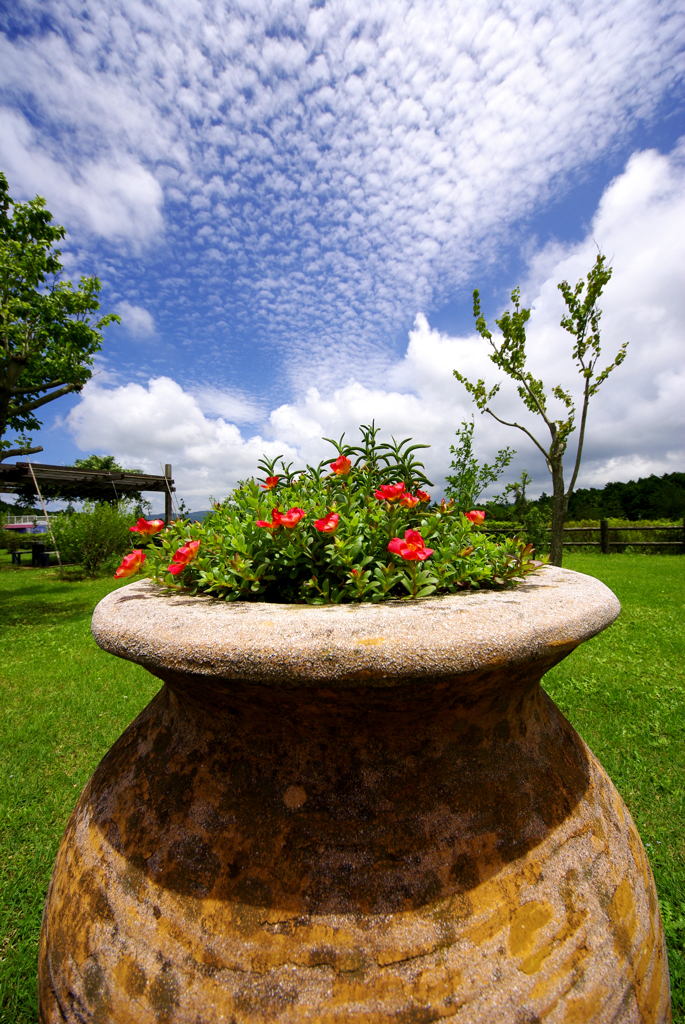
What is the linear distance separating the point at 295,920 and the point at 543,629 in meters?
0.82

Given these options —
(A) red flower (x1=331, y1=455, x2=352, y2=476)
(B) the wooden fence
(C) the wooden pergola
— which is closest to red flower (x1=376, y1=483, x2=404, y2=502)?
(A) red flower (x1=331, y1=455, x2=352, y2=476)

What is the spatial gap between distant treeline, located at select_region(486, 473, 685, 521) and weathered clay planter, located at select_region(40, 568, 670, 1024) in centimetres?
2943

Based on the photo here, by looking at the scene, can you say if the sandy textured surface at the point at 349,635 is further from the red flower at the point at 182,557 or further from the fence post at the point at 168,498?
the fence post at the point at 168,498

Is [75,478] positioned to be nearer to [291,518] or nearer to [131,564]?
[131,564]

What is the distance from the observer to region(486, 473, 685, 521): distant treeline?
103 feet

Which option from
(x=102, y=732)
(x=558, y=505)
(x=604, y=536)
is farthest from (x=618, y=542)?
(x=102, y=732)

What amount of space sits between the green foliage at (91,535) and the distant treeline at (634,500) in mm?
23986

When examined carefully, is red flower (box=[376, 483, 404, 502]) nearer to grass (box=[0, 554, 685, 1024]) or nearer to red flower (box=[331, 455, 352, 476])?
red flower (box=[331, 455, 352, 476])

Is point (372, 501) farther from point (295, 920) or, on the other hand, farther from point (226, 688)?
point (295, 920)

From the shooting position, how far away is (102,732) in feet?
12.5

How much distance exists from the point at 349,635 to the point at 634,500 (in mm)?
44275

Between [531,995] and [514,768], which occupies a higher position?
[514,768]

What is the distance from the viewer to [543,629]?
1.03 m

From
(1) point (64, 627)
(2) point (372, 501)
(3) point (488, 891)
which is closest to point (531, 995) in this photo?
(3) point (488, 891)
